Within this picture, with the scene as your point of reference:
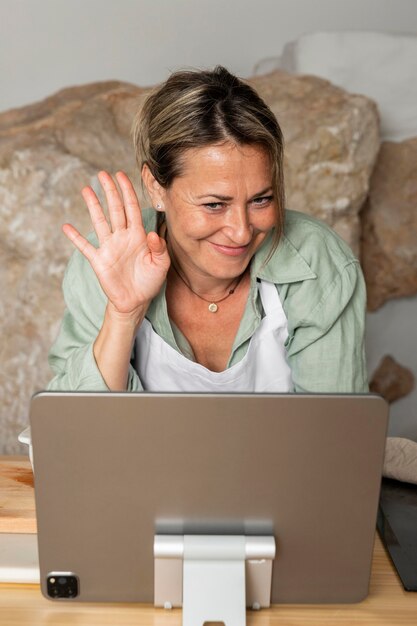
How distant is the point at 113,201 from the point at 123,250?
0.11m

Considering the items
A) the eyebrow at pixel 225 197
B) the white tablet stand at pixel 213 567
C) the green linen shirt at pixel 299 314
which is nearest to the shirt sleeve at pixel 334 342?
the green linen shirt at pixel 299 314

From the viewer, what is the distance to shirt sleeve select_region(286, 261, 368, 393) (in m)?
1.78

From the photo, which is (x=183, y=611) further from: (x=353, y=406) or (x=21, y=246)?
(x=21, y=246)

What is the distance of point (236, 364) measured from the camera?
6.30ft

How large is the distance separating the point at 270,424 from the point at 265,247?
0.87 metres

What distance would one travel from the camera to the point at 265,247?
1912 millimetres

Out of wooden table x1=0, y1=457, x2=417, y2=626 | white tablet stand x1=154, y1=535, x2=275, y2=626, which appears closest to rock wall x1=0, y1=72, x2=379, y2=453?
wooden table x1=0, y1=457, x2=417, y2=626

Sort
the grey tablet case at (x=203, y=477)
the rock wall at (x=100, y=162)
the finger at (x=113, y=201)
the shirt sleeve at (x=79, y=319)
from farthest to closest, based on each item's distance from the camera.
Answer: the rock wall at (x=100, y=162), the shirt sleeve at (x=79, y=319), the finger at (x=113, y=201), the grey tablet case at (x=203, y=477)

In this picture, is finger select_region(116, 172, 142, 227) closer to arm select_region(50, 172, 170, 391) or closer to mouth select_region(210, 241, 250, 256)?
arm select_region(50, 172, 170, 391)

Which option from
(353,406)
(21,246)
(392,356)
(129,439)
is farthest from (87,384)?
(392,356)

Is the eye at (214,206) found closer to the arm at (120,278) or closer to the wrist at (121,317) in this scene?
the arm at (120,278)

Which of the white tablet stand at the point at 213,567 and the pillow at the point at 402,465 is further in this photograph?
the pillow at the point at 402,465

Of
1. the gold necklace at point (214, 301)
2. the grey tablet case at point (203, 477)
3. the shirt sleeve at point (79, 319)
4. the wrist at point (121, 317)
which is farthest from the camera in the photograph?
the gold necklace at point (214, 301)

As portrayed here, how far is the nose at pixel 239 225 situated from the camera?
168cm
